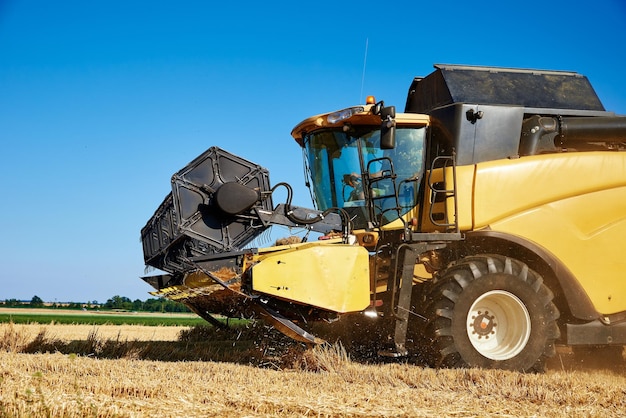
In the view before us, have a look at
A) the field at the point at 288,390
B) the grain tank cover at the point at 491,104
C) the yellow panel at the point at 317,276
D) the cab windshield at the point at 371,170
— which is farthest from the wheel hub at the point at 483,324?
the grain tank cover at the point at 491,104

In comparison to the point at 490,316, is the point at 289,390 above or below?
below

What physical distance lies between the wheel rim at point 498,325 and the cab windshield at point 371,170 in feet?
3.67

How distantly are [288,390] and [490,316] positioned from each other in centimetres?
239

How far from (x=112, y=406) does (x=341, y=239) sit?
2.78 meters

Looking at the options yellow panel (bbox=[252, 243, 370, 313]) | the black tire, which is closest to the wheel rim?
the black tire

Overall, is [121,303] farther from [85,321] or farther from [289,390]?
[289,390]

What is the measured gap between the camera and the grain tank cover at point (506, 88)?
6453 mm

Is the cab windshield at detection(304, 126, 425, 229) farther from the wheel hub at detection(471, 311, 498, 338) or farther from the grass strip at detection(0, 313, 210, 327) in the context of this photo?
the grass strip at detection(0, 313, 210, 327)

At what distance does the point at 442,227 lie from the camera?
5980 mm

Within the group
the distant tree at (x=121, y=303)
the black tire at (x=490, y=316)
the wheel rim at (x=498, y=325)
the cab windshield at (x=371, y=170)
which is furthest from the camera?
the distant tree at (x=121, y=303)

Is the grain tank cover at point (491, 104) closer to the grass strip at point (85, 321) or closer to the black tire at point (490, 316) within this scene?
the black tire at point (490, 316)

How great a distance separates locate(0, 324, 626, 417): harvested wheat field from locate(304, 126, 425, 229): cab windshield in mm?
1441

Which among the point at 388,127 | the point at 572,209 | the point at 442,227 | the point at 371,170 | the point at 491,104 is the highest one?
the point at 491,104

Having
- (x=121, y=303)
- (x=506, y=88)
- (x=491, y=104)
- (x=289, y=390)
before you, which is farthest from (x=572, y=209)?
(x=121, y=303)
